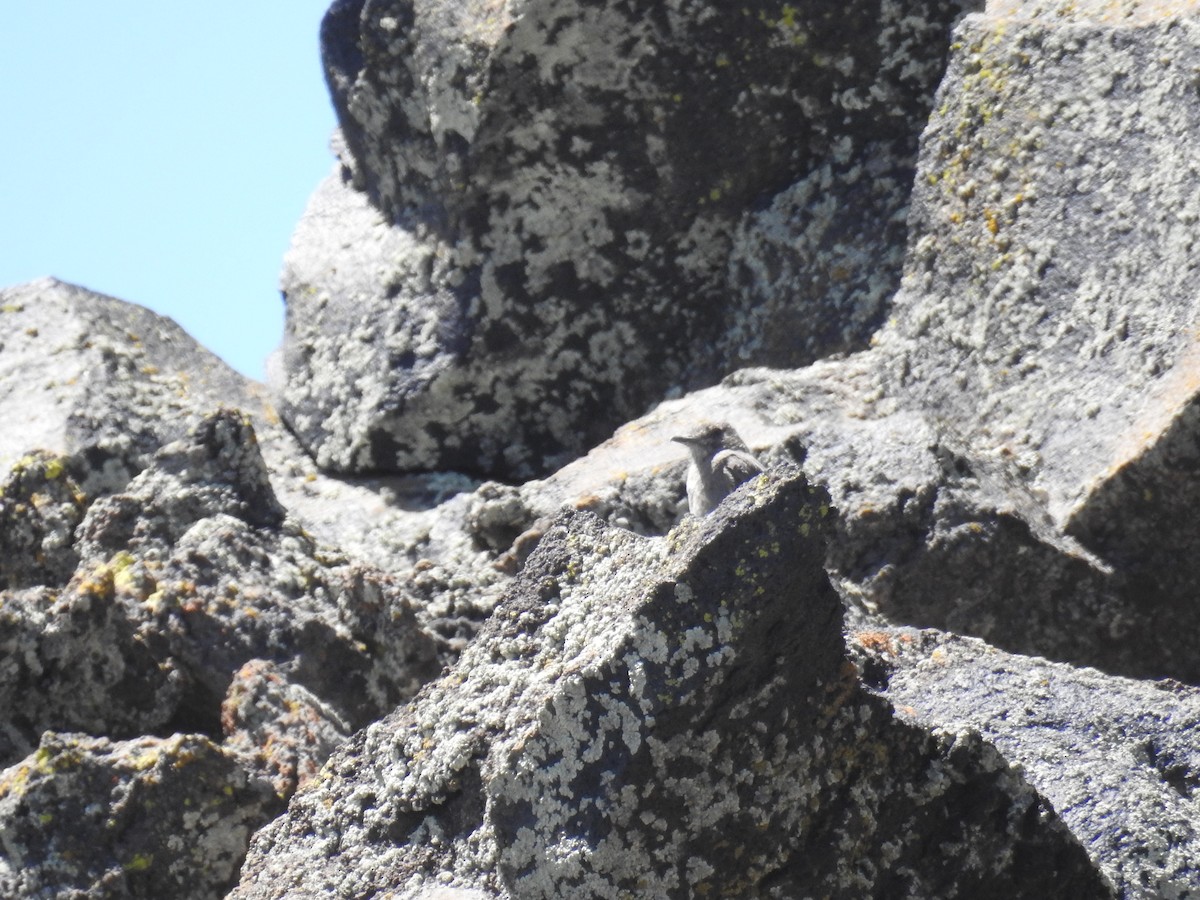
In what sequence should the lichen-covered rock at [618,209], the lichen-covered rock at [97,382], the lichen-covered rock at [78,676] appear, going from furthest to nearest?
the lichen-covered rock at [618,209] < the lichen-covered rock at [97,382] < the lichen-covered rock at [78,676]

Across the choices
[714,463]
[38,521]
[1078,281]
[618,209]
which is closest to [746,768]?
[714,463]

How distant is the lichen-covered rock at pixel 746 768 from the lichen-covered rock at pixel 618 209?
4.07 meters

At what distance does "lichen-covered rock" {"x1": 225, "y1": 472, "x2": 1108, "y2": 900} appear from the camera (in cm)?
338

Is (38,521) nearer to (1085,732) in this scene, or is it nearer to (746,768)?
(746,768)

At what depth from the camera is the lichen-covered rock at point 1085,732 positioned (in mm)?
3686

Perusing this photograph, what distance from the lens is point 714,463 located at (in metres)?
6.42

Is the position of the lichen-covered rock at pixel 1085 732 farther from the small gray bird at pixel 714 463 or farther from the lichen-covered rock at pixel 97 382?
the lichen-covered rock at pixel 97 382

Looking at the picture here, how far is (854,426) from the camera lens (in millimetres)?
6629

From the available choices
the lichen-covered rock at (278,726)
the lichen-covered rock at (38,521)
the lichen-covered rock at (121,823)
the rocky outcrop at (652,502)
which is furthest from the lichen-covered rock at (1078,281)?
the lichen-covered rock at (38,521)

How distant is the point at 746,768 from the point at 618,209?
15.3 ft

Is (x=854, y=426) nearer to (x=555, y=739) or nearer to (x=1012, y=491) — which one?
(x=1012, y=491)

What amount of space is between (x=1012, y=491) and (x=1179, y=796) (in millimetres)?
2301

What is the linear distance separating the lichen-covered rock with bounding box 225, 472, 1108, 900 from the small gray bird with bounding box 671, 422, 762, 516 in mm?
2222

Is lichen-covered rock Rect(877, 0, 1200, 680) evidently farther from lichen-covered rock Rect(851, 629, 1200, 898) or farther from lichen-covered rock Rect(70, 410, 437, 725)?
lichen-covered rock Rect(70, 410, 437, 725)
